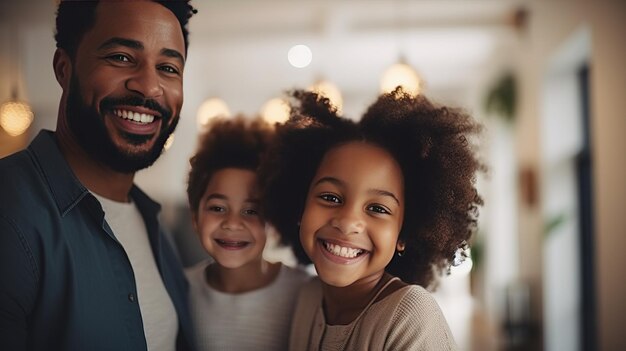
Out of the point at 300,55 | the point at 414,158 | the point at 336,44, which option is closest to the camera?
the point at 414,158

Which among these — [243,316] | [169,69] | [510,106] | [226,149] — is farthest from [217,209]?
[510,106]

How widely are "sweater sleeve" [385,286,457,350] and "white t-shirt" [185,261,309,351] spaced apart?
412mm

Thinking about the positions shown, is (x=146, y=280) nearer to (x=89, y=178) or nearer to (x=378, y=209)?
(x=89, y=178)

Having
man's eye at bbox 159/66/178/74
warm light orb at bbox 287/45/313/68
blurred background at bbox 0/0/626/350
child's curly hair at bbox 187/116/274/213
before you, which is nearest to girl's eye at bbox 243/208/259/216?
child's curly hair at bbox 187/116/274/213

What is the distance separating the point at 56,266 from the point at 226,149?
59cm

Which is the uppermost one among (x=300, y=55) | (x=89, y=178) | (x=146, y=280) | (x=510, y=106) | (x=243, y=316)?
(x=300, y=55)

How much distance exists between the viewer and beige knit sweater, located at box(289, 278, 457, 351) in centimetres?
106

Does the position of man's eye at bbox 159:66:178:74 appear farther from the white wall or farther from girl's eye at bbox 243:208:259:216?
the white wall

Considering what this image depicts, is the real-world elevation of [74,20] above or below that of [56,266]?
above

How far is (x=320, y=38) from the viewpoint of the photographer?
534 cm

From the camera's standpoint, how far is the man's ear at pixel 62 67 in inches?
40.9

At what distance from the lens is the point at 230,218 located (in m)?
1.34

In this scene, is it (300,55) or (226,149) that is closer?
(226,149)

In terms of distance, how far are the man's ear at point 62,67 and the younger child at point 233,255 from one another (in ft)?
1.38
